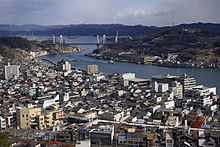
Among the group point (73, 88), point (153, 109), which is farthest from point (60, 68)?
point (153, 109)

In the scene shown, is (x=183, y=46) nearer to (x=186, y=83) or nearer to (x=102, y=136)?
(x=186, y=83)

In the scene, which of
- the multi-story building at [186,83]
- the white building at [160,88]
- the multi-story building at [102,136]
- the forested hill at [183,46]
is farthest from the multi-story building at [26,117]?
the forested hill at [183,46]

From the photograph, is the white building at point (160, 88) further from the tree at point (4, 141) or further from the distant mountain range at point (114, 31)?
the distant mountain range at point (114, 31)

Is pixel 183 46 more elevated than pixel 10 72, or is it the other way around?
pixel 183 46

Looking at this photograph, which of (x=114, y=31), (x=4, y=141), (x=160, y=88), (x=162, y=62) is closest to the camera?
(x=4, y=141)

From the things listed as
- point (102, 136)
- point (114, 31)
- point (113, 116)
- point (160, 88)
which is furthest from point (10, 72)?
point (114, 31)

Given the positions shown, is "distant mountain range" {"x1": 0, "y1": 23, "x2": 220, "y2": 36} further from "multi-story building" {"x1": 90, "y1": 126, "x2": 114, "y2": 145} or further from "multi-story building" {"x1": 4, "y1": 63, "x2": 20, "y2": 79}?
"multi-story building" {"x1": 90, "y1": 126, "x2": 114, "y2": 145}

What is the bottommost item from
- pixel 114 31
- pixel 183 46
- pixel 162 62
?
pixel 162 62

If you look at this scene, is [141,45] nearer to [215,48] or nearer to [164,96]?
[215,48]
